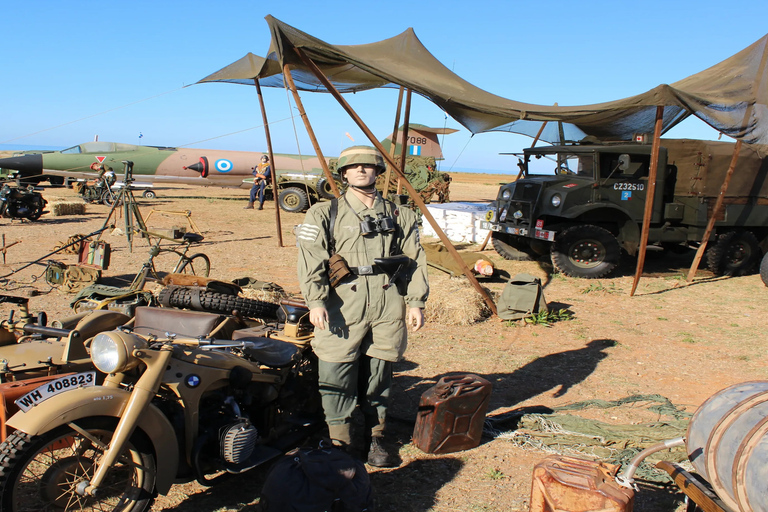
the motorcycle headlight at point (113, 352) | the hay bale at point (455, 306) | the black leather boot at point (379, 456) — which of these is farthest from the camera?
the hay bale at point (455, 306)

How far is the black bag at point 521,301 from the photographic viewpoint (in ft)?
23.0

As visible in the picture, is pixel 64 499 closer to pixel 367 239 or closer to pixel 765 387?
pixel 367 239

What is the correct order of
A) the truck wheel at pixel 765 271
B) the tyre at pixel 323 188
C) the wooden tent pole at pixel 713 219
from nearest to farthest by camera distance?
the wooden tent pole at pixel 713 219, the truck wheel at pixel 765 271, the tyre at pixel 323 188

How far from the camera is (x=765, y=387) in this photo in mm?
2385

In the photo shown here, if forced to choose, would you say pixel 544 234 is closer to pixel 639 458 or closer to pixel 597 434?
pixel 597 434

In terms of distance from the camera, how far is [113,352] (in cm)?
253

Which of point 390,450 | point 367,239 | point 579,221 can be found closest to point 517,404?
point 390,450

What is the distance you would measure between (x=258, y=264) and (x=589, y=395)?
6321 mm

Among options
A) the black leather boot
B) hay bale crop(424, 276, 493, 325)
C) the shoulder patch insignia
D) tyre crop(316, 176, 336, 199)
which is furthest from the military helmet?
tyre crop(316, 176, 336, 199)

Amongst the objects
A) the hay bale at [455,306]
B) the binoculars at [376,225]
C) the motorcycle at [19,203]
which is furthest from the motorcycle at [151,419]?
the motorcycle at [19,203]

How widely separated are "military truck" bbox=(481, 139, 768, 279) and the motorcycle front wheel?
26.3 feet

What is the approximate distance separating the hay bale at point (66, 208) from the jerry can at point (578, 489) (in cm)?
1602

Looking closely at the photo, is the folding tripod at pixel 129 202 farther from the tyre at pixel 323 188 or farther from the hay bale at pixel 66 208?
the tyre at pixel 323 188

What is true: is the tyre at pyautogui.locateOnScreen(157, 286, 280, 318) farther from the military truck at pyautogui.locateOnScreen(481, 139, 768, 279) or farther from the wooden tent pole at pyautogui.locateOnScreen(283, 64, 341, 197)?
the military truck at pyautogui.locateOnScreen(481, 139, 768, 279)
